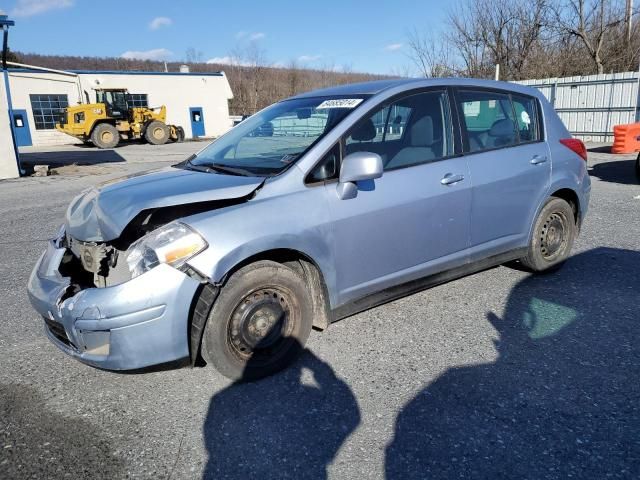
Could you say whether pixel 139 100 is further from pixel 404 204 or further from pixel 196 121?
pixel 404 204

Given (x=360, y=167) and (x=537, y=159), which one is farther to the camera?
(x=537, y=159)

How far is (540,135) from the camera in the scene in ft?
13.9

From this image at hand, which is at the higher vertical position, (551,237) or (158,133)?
(158,133)

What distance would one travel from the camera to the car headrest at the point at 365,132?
3.20 metres

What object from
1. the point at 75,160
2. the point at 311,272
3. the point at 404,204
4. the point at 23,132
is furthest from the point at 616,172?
the point at 23,132

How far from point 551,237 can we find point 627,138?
36.5 feet

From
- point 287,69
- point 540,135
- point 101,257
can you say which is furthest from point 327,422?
point 287,69

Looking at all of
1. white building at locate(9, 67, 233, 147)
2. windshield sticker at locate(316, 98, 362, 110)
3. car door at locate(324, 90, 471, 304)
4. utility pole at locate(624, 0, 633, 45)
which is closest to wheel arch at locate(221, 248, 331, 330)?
car door at locate(324, 90, 471, 304)

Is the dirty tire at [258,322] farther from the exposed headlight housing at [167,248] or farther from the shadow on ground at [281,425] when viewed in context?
the exposed headlight housing at [167,248]

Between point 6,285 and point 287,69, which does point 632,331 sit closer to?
point 6,285

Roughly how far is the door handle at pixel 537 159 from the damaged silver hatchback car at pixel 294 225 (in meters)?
0.02

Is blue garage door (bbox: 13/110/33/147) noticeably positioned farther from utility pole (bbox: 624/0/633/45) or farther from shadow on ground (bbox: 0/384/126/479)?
utility pole (bbox: 624/0/633/45)

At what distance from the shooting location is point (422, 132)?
11.7ft

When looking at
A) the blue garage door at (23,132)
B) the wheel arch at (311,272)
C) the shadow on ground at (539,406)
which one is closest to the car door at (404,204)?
the wheel arch at (311,272)
